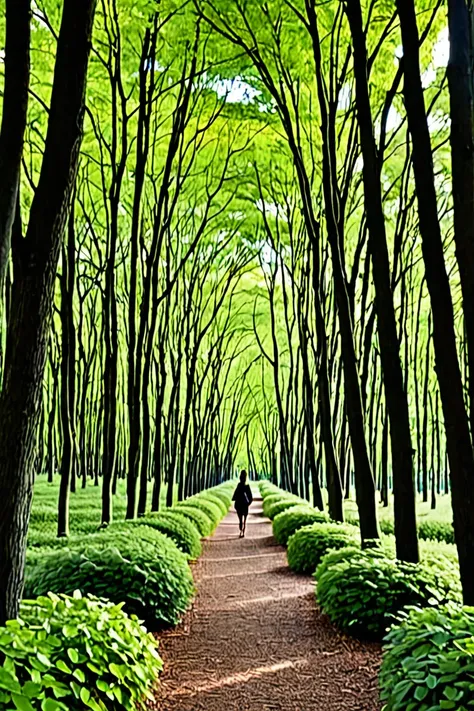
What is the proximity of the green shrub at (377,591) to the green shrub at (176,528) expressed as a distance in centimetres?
345

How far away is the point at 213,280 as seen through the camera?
21875mm

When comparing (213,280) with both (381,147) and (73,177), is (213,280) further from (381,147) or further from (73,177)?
(73,177)

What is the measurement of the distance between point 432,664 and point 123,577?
11.7 feet

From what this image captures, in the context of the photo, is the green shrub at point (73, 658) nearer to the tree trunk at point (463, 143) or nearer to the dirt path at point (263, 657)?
the dirt path at point (263, 657)

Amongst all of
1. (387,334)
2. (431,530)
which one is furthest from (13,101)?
(431,530)

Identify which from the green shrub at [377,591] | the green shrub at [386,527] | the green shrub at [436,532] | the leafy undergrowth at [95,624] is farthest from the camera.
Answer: the green shrub at [436,532]

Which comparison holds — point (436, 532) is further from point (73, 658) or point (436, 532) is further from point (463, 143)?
point (73, 658)

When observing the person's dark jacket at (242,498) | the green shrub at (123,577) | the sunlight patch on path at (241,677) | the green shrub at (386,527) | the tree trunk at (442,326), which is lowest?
the sunlight patch on path at (241,677)

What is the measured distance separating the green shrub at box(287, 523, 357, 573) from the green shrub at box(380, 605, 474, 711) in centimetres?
476

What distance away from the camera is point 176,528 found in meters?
10.2

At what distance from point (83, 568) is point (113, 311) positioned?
5342 mm

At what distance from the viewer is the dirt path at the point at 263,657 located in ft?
15.2

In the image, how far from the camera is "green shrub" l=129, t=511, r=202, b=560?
9.76 metres

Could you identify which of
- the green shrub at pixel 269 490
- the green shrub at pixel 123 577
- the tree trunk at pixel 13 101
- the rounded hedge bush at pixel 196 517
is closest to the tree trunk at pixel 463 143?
the tree trunk at pixel 13 101
